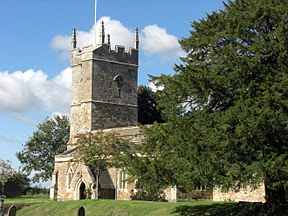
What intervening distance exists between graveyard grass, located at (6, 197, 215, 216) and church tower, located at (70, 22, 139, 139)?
18363 millimetres

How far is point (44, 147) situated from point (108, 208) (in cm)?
5225

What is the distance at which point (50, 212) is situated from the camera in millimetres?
45250

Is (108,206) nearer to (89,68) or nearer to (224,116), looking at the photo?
(224,116)

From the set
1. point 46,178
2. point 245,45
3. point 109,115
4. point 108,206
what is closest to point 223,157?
point 245,45

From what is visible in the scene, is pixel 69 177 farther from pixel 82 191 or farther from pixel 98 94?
pixel 98 94

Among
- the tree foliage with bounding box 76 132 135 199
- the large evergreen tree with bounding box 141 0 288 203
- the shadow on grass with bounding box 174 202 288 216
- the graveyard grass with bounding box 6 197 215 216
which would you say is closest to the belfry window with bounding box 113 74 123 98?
the tree foliage with bounding box 76 132 135 199

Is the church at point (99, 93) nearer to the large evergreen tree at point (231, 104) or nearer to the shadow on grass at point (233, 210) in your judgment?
the shadow on grass at point (233, 210)

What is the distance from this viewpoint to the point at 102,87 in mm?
67312

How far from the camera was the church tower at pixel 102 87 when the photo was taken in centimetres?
6662

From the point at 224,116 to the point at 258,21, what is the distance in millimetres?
4490

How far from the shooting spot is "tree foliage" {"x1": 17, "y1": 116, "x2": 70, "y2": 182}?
9000 cm

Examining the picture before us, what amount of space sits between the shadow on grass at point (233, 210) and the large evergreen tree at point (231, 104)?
74cm

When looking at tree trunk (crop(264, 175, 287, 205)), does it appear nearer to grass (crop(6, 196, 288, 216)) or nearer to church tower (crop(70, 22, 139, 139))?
grass (crop(6, 196, 288, 216))

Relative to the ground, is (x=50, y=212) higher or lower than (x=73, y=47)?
lower
